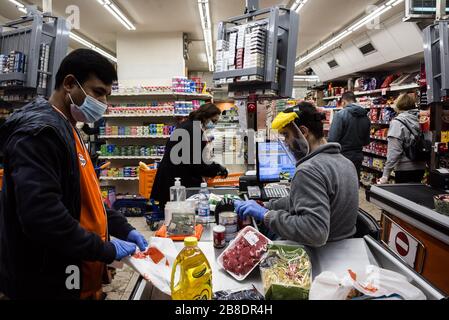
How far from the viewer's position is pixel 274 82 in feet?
8.61

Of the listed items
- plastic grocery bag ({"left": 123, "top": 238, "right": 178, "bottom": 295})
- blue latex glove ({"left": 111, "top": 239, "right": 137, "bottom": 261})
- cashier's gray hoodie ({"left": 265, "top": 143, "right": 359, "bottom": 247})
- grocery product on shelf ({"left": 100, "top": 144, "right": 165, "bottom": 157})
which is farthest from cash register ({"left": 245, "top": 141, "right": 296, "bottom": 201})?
grocery product on shelf ({"left": 100, "top": 144, "right": 165, "bottom": 157})

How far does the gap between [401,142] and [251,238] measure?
406 centimetres

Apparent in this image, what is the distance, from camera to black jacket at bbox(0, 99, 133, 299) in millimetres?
1138

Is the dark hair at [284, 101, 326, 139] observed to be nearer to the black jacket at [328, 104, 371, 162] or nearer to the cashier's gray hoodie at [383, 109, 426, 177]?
the cashier's gray hoodie at [383, 109, 426, 177]

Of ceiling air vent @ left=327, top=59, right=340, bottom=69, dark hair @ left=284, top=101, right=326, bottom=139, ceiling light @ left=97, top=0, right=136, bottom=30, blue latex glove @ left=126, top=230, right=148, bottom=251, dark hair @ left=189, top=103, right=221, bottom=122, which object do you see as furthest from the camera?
ceiling air vent @ left=327, top=59, right=340, bottom=69

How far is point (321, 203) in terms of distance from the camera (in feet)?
5.13

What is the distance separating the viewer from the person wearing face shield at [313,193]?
1565 mm

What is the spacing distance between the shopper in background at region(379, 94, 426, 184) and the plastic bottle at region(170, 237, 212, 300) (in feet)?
14.5

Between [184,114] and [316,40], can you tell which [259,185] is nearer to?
[184,114]

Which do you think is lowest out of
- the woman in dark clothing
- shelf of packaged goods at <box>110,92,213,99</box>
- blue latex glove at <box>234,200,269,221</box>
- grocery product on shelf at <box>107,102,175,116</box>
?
blue latex glove at <box>234,200,269,221</box>

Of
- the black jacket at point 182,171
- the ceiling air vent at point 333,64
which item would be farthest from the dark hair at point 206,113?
the ceiling air vent at point 333,64

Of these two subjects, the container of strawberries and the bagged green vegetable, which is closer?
the bagged green vegetable

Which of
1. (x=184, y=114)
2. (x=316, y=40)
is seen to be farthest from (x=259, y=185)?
(x=316, y=40)
